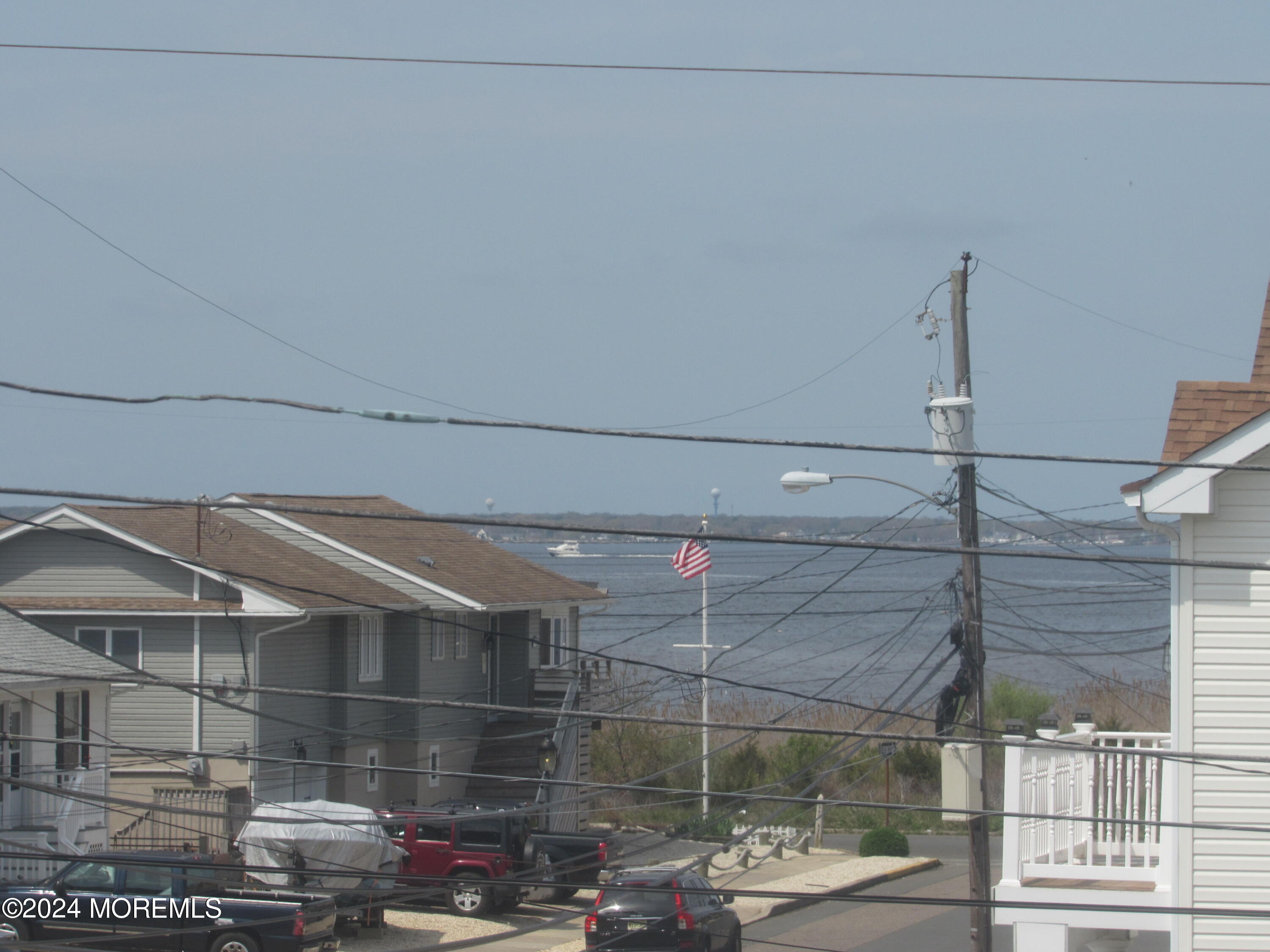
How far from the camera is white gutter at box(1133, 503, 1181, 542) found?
10766mm

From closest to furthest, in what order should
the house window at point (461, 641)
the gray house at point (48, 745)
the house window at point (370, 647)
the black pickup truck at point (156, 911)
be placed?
the black pickup truck at point (156, 911)
the gray house at point (48, 745)
the house window at point (370, 647)
the house window at point (461, 641)

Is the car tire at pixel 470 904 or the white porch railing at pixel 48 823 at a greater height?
the white porch railing at pixel 48 823

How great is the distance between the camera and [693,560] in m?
28.6

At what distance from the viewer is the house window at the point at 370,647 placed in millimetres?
29375

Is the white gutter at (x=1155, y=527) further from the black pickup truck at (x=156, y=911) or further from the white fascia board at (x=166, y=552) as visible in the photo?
the white fascia board at (x=166, y=552)

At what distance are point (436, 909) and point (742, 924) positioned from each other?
18.4 ft

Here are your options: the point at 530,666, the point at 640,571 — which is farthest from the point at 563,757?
the point at 640,571

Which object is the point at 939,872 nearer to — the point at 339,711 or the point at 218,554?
the point at 339,711

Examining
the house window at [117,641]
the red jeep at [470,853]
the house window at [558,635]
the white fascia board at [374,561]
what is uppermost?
the white fascia board at [374,561]

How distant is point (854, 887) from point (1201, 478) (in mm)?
17995

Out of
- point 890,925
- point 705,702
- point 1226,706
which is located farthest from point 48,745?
point 1226,706

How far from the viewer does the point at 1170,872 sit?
429 inches

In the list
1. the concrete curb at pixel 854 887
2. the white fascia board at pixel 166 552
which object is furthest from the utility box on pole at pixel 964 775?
the white fascia board at pixel 166 552

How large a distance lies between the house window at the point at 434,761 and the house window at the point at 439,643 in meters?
2.04
